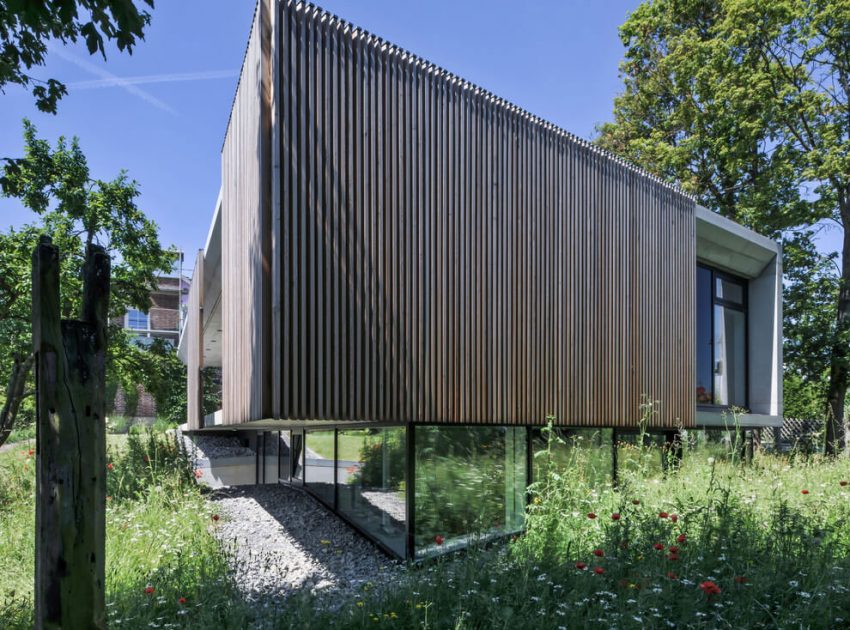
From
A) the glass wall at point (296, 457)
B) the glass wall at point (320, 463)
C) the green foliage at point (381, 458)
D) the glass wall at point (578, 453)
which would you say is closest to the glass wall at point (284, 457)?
the glass wall at point (296, 457)

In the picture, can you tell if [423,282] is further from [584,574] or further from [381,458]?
[584,574]

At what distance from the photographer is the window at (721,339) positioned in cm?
1134

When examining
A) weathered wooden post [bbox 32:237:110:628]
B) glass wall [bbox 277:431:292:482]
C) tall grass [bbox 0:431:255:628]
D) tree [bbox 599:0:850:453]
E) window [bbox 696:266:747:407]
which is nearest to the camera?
weathered wooden post [bbox 32:237:110:628]

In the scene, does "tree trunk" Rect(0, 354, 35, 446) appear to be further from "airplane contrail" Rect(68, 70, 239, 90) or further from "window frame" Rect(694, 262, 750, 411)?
"window frame" Rect(694, 262, 750, 411)

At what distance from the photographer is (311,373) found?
5.50m

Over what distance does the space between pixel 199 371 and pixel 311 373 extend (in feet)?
26.7

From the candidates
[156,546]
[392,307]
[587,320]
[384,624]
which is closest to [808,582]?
[384,624]

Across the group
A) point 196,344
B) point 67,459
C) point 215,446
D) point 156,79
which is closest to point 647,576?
point 67,459

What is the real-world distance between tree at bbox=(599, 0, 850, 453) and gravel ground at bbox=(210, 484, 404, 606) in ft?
41.5

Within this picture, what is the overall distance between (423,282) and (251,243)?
1789mm

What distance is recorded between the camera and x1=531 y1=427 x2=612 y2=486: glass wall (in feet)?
24.8

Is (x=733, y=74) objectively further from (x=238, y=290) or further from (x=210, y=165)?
(x=238, y=290)

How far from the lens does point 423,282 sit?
21.1 ft

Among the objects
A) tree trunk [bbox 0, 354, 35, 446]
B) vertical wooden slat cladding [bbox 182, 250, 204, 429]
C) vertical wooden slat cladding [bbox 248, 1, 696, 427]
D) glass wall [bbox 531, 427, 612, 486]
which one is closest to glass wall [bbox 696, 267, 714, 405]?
vertical wooden slat cladding [bbox 248, 1, 696, 427]
